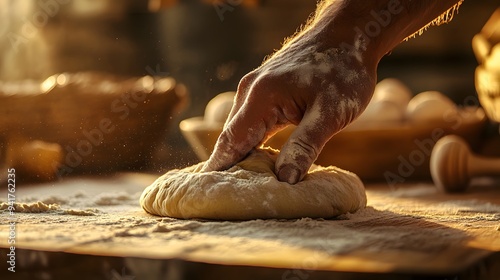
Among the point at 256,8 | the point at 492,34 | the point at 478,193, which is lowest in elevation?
the point at 478,193

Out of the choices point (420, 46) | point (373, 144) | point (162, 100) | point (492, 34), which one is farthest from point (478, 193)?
Result: point (420, 46)

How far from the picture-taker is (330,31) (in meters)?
1.82

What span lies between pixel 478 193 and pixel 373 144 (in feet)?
1.53

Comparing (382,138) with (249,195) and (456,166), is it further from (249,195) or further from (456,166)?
(249,195)

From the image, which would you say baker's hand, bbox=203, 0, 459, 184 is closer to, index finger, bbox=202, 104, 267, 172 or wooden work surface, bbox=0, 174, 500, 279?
index finger, bbox=202, 104, 267, 172

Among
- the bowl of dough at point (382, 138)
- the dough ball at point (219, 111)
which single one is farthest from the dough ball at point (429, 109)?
the dough ball at point (219, 111)

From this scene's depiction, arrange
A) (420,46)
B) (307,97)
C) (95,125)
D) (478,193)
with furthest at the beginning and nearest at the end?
(420,46), (95,125), (478,193), (307,97)

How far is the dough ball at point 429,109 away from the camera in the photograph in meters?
2.99

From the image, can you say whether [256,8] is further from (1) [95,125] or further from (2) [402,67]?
(1) [95,125]

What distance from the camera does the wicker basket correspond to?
2.96 metres

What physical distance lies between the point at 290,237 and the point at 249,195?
242 mm

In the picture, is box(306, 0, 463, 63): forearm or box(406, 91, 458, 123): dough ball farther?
box(406, 91, 458, 123): dough ball

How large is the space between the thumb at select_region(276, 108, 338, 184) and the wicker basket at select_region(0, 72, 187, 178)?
1.36 metres

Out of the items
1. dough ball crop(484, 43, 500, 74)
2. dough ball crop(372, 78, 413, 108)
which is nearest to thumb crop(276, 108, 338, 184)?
dough ball crop(372, 78, 413, 108)
